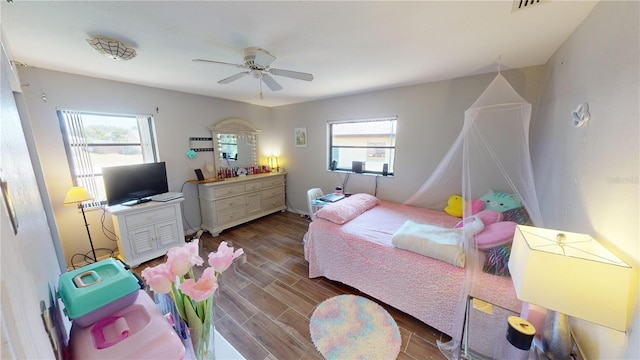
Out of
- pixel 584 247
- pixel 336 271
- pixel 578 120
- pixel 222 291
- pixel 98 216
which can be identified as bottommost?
pixel 222 291

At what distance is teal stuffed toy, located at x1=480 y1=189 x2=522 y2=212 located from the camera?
203 centimetres

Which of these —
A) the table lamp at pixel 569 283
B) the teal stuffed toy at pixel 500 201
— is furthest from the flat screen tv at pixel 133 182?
the teal stuffed toy at pixel 500 201

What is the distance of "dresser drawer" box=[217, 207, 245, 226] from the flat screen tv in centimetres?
85

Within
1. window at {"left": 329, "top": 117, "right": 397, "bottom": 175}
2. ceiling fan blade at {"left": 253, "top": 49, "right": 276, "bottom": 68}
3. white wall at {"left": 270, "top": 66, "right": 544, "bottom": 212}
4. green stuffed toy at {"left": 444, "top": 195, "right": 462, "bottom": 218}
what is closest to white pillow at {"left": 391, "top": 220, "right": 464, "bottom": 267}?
green stuffed toy at {"left": 444, "top": 195, "right": 462, "bottom": 218}

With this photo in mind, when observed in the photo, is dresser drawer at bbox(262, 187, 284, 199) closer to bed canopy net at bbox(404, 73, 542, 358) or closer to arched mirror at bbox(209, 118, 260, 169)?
arched mirror at bbox(209, 118, 260, 169)

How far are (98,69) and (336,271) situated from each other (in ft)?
10.7

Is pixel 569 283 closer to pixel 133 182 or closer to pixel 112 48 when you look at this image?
pixel 112 48

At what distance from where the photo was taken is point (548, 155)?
5.78 feet

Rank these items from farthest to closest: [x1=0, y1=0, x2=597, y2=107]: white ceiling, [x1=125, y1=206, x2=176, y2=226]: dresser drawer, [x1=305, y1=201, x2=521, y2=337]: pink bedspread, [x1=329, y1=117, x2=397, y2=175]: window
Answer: [x1=329, y1=117, x2=397, y2=175]: window → [x1=125, y1=206, x2=176, y2=226]: dresser drawer → [x1=305, y1=201, x2=521, y2=337]: pink bedspread → [x1=0, y1=0, x2=597, y2=107]: white ceiling

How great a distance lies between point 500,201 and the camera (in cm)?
215

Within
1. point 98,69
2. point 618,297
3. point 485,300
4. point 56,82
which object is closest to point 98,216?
point 56,82

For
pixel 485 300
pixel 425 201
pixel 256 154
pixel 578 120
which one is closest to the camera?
pixel 578 120

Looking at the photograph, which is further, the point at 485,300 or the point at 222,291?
the point at 222,291

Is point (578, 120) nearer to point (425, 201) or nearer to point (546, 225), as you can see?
point (546, 225)
